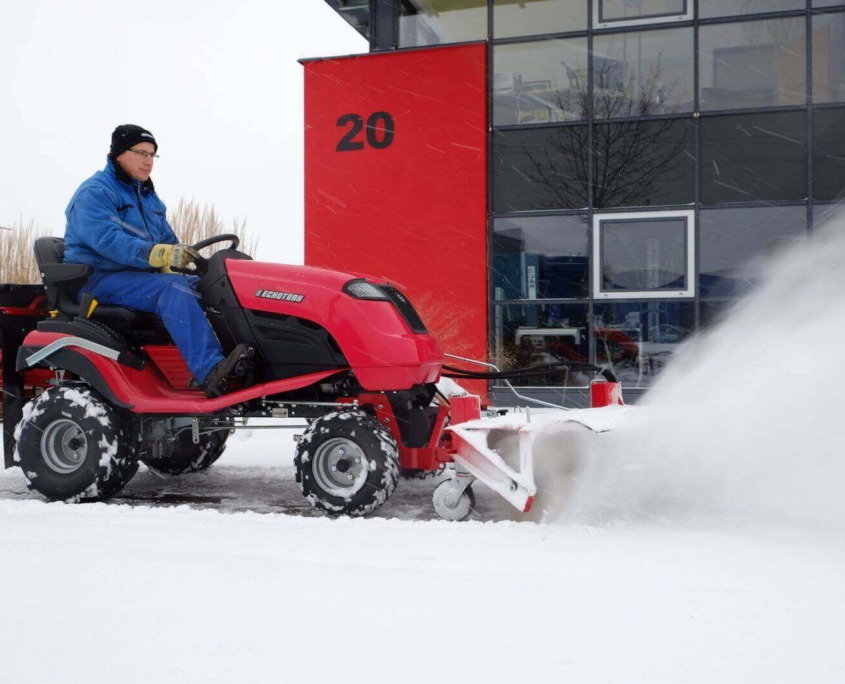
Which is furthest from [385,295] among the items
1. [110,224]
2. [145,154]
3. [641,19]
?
[641,19]

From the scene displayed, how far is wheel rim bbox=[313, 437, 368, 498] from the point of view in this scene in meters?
4.09

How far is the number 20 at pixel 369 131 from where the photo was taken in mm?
11055

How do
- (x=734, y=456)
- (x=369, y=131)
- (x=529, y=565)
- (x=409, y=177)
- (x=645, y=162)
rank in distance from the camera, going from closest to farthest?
1. (x=529, y=565)
2. (x=734, y=456)
3. (x=645, y=162)
4. (x=409, y=177)
5. (x=369, y=131)

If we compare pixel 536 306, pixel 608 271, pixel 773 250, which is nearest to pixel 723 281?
pixel 773 250

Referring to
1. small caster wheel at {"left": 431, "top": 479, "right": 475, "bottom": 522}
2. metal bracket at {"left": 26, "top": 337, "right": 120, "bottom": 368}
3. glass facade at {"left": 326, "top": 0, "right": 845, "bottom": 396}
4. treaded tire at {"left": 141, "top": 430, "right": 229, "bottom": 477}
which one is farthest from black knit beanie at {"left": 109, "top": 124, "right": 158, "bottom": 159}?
glass facade at {"left": 326, "top": 0, "right": 845, "bottom": 396}

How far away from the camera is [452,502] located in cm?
409

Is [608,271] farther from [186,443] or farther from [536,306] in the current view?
[186,443]

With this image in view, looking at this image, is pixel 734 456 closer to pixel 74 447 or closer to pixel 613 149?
pixel 74 447

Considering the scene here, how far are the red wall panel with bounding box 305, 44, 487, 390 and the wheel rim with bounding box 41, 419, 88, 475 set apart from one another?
252 inches

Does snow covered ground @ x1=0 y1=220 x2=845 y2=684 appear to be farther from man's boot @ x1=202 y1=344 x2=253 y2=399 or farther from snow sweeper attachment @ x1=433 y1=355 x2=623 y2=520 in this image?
man's boot @ x1=202 y1=344 x2=253 y2=399

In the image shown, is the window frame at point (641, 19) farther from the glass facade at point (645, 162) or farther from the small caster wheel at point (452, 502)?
the small caster wheel at point (452, 502)

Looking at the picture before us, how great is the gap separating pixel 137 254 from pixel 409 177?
6959 mm

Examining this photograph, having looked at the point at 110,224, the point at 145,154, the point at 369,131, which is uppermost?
the point at 369,131

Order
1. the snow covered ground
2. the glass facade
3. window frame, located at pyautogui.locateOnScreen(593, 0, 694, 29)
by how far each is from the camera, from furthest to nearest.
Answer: window frame, located at pyautogui.locateOnScreen(593, 0, 694, 29) → the glass facade → the snow covered ground
